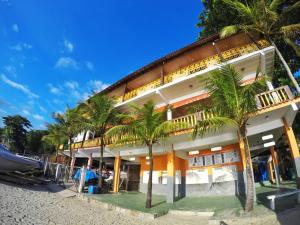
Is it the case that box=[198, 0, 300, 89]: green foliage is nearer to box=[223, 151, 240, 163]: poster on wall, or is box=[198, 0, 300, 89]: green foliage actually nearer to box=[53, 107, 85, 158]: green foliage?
box=[223, 151, 240, 163]: poster on wall

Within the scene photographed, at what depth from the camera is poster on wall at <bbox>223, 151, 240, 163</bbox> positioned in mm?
12139

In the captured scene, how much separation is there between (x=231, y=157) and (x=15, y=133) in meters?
43.2

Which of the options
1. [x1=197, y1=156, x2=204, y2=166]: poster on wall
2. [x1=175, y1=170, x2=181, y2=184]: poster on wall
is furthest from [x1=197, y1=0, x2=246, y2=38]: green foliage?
[x1=175, y1=170, x2=181, y2=184]: poster on wall

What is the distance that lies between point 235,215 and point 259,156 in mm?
12317

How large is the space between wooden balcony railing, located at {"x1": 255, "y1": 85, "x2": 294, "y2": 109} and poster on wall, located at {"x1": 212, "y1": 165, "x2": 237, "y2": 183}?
458 centimetres

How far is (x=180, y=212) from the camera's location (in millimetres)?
9672

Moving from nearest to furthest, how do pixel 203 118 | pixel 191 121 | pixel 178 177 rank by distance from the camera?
1. pixel 203 118
2. pixel 191 121
3. pixel 178 177

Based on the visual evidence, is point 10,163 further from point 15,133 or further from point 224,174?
point 15,133

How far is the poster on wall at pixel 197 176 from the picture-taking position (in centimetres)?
1326

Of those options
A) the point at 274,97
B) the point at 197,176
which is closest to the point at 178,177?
the point at 197,176

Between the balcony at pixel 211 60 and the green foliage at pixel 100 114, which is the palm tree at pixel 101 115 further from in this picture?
the balcony at pixel 211 60

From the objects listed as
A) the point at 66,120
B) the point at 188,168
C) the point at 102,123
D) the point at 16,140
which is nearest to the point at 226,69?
the point at 188,168

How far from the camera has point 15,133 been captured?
131 ft

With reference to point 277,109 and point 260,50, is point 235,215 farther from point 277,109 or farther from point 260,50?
point 260,50
